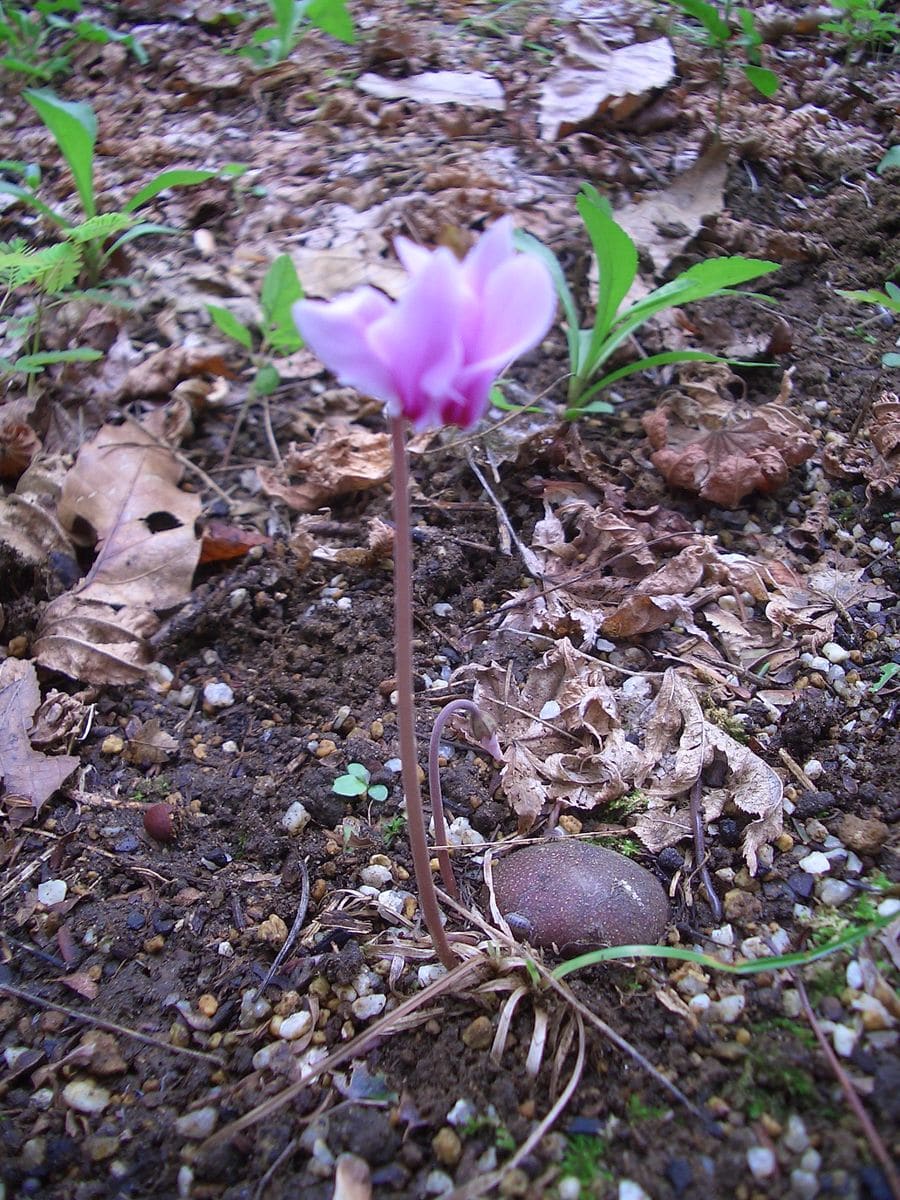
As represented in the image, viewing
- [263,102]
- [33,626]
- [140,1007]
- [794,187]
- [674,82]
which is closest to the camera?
[140,1007]

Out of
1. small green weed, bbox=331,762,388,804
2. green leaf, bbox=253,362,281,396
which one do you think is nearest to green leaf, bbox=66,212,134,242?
green leaf, bbox=253,362,281,396

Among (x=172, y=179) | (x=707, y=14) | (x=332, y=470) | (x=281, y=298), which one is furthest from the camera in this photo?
(x=707, y=14)

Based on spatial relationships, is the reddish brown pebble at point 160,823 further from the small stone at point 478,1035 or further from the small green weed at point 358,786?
the small stone at point 478,1035

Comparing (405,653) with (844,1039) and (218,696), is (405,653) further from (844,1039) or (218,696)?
(218,696)

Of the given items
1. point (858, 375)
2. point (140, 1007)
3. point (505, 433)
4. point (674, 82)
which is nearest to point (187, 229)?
point (505, 433)

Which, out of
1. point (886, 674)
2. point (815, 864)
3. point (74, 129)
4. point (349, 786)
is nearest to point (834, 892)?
point (815, 864)

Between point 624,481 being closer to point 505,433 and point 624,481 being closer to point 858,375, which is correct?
point 505,433
